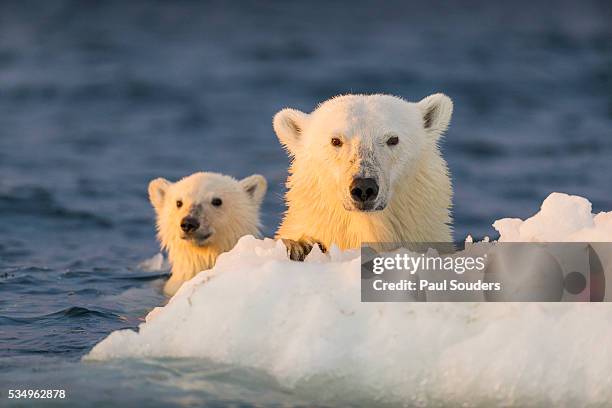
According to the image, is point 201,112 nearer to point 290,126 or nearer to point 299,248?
point 290,126

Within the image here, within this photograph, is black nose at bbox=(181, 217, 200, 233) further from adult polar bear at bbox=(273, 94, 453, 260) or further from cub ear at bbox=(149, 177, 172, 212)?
adult polar bear at bbox=(273, 94, 453, 260)

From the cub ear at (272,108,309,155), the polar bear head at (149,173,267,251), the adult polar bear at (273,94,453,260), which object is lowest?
the adult polar bear at (273,94,453,260)

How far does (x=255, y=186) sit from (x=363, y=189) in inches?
147

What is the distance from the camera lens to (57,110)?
1869cm

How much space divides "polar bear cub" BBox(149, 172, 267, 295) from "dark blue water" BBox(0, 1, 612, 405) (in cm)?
40

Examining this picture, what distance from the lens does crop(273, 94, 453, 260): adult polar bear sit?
5.89 metres

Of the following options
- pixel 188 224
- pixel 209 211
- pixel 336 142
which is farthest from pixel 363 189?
pixel 209 211

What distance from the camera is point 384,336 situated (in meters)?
4.93

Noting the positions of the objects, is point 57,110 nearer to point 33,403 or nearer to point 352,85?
point 352,85

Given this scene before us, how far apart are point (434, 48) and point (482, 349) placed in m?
19.0

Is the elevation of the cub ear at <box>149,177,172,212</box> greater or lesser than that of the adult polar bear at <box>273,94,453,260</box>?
greater

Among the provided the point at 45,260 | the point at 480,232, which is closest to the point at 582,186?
the point at 480,232

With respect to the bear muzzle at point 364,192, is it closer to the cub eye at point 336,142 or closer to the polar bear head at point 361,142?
the polar bear head at point 361,142

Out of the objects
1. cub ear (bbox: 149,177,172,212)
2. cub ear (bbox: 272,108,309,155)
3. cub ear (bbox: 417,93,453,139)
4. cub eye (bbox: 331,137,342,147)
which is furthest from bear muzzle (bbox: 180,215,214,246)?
cub eye (bbox: 331,137,342,147)
